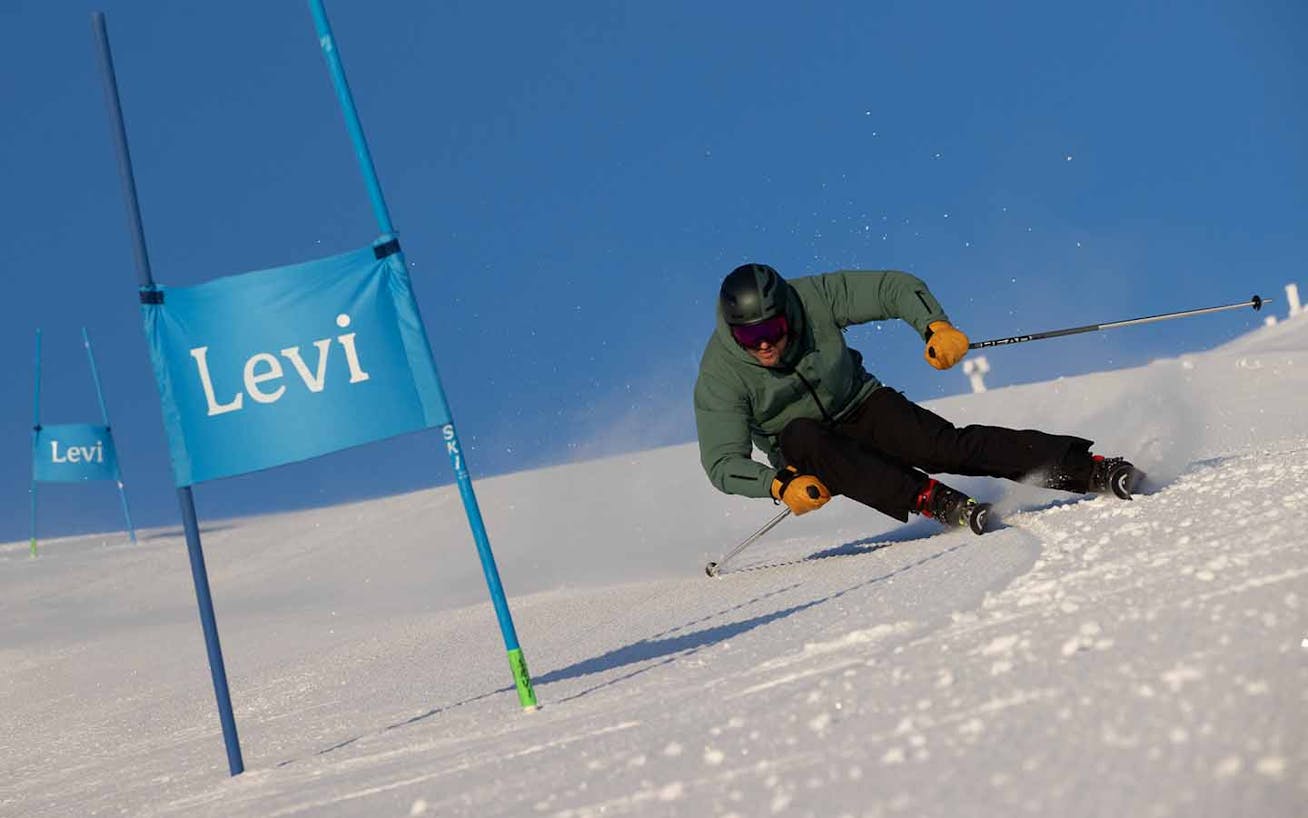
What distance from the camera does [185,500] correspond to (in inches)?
161

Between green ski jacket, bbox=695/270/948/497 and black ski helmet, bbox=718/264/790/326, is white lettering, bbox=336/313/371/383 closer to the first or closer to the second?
black ski helmet, bbox=718/264/790/326

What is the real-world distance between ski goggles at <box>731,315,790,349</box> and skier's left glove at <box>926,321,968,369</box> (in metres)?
0.59

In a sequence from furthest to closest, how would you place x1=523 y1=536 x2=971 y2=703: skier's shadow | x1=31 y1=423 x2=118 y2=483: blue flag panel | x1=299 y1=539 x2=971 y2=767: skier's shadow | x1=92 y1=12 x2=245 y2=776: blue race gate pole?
x1=31 y1=423 x2=118 y2=483: blue flag panel
x1=523 y1=536 x2=971 y2=703: skier's shadow
x1=299 y1=539 x2=971 y2=767: skier's shadow
x1=92 y1=12 x2=245 y2=776: blue race gate pole

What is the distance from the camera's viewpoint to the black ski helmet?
18.5 ft

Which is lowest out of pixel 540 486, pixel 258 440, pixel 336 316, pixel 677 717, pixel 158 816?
pixel 677 717

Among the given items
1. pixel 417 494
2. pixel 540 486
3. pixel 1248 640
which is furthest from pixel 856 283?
pixel 417 494

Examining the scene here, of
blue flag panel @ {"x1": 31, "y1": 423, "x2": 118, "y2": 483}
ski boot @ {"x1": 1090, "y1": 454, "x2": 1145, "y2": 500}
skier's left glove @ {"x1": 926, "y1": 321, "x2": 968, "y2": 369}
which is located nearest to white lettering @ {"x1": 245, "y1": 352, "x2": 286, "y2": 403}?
skier's left glove @ {"x1": 926, "y1": 321, "x2": 968, "y2": 369}

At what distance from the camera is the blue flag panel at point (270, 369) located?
403 centimetres

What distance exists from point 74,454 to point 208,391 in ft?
40.9

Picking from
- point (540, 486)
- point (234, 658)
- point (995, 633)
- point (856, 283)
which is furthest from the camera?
point (540, 486)

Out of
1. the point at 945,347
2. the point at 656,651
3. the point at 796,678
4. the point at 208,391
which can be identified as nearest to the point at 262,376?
the point at 208,391

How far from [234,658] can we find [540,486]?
8550 millimetres

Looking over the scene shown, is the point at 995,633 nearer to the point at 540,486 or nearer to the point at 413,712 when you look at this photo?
the point at 413,712

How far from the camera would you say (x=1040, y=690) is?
2.23m
